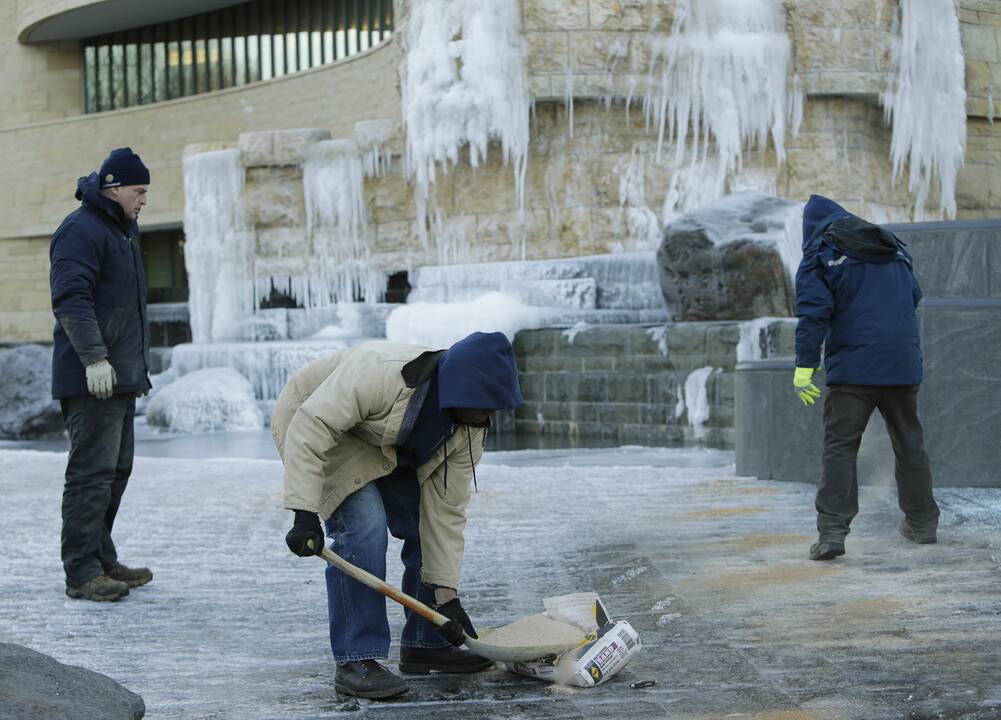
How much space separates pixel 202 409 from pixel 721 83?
967 centimetres

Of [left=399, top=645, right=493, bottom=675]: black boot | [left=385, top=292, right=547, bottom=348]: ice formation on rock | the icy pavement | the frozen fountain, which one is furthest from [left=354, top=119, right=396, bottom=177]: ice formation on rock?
[left=399, top=645, right=493, bottom=675]: black boot

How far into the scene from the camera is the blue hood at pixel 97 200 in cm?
512

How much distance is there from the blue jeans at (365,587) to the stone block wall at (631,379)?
867 cm

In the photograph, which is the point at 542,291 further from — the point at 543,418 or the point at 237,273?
the point at 237,273

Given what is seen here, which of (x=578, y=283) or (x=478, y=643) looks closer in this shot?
(x=478, y=643)

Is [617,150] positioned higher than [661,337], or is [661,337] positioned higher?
[617,150]

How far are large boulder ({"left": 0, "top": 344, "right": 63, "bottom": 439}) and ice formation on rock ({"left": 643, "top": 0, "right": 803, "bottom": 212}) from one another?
31.6ft

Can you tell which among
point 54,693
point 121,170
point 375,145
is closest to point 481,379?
point 54,693

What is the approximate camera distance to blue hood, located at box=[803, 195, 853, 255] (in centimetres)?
557

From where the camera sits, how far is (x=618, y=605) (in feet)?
15.2

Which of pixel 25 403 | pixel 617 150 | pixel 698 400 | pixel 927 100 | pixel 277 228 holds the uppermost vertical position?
Result: pixel 927 100

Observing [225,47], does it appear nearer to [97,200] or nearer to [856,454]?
[97,200]

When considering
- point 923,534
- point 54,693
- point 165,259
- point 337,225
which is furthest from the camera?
point 165,259

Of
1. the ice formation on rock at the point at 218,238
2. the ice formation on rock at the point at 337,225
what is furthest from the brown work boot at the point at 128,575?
the ice formation on rock at the point at 218,238
